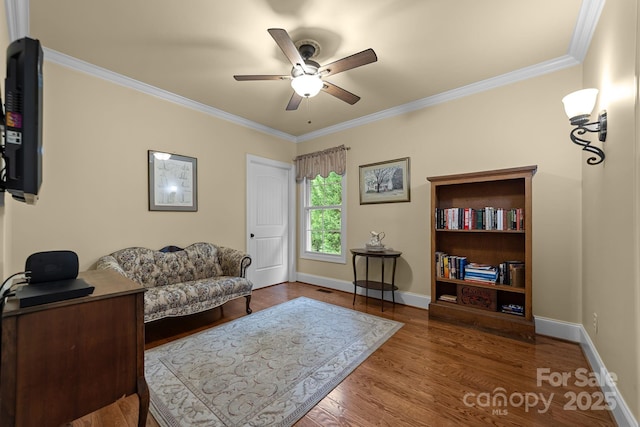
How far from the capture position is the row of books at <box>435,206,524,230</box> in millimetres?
2625

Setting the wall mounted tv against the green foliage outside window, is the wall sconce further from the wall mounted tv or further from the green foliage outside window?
the wall mounted tv

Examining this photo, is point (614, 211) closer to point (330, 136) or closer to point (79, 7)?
point (330, 136)

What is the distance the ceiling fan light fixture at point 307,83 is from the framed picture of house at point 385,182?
6.08ft

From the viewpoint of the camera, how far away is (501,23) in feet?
Answer: 6.83

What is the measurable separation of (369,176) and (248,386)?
3.02 meters

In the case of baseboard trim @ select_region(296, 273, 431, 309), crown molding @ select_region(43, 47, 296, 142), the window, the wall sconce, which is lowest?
baseboard trim @ select_region(296, 273, 431, 309)

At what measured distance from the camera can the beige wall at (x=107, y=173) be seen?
8.04ft

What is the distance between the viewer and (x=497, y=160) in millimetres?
2918

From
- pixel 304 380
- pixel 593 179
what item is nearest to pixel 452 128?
pixel 593 179

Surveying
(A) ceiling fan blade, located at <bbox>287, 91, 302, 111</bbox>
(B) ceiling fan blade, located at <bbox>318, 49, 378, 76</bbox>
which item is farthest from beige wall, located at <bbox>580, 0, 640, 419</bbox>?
(A) ceiling fan blade, located at <bbox>287, 91, 302, 111</bbox>

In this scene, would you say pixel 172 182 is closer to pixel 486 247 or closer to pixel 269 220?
pixel 269 220

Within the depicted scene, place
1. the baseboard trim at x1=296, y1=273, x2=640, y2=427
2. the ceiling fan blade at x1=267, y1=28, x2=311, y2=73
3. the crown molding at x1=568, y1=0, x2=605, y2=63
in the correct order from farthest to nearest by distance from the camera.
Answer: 1. the crown molding at x1=568, y1=0, x2=605, y2=63
2. the ceiling fan blade at x1=267, y1=28, x2=311, y2=73
3. the baseboard trim at x1=296, y1=273, x2=640, y2=427

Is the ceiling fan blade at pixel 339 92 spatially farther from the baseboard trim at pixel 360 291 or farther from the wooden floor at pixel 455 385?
the baseboard trim at pixel 360 291

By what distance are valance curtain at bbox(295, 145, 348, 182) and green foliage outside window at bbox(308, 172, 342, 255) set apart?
15 cm
